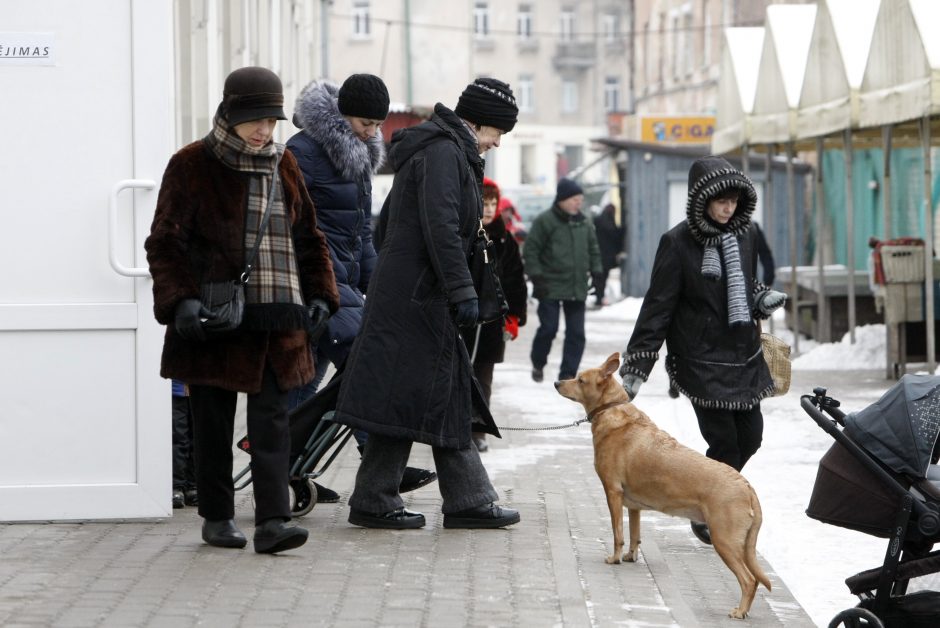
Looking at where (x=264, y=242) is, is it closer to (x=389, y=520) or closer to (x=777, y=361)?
(x=389, y=520)

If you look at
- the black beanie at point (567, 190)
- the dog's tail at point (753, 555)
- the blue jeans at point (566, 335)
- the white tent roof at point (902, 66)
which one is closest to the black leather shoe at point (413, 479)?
the dog's tail at point (753, 555)

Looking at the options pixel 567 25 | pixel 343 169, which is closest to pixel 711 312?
pixel 343 169

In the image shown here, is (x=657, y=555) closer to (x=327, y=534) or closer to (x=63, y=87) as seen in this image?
(x=327, y=534)

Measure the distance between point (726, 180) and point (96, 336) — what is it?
2631 millimetres

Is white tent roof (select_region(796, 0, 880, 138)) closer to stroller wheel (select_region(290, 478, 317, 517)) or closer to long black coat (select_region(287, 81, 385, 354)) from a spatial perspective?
long black coat (select_region(287, 81, 385, 354))

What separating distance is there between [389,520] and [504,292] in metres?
4.29

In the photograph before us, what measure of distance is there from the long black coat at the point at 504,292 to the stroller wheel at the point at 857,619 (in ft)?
15.6

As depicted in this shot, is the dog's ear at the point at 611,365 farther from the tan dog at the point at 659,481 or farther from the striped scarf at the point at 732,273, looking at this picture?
the striped scarf at the point at 732,273

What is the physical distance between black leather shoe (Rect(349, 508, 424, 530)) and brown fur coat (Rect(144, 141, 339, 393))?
37.5 inches

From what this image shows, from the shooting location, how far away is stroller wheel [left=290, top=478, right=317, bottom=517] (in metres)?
7.43

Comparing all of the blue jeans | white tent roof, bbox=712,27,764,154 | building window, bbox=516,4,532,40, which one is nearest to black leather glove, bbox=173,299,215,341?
the blue jeans

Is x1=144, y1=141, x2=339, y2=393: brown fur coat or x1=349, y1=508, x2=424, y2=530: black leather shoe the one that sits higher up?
x1=144, y1=141, x2=339, y2=393: brown fur coat

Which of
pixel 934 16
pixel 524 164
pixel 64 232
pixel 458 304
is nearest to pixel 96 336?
pixel 64 232

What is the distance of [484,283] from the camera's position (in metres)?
7.12
